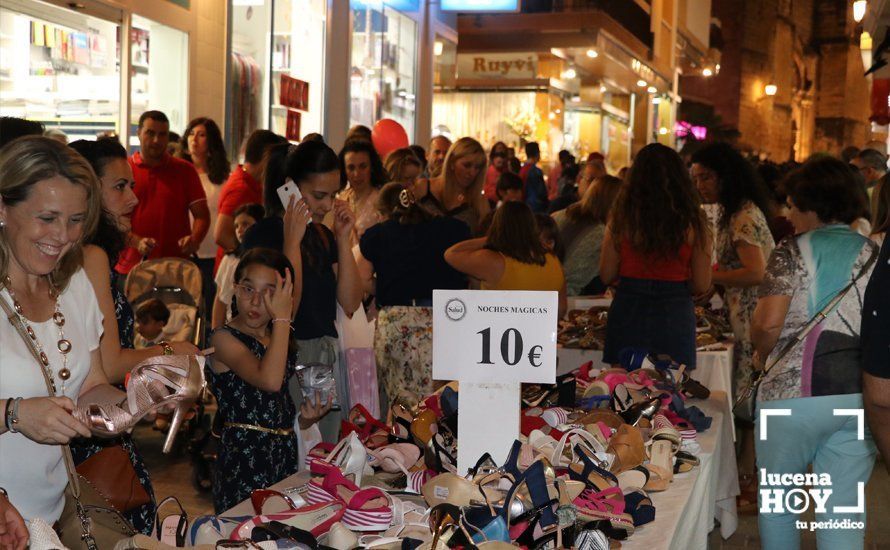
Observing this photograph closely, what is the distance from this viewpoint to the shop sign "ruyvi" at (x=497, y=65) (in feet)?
58.2

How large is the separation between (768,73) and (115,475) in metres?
44.0

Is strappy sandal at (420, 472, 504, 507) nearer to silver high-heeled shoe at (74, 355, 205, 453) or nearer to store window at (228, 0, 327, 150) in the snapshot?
silver high-heeled shoe at (74, 355, 205, 453)

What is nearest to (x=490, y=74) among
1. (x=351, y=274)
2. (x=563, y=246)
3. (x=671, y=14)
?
(x=671, y=14)

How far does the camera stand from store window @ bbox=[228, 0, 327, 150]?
888cm

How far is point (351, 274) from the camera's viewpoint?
13.7 feet

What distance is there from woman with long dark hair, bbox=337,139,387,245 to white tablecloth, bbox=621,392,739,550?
256 centimetres

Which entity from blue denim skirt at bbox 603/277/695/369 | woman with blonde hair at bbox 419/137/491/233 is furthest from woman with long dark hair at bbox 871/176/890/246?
woman with blonde hair at bbox 419/137/491/233

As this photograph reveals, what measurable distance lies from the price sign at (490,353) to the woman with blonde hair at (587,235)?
4.67m

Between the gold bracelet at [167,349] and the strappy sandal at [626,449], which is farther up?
the gold bracelet at [167,349]

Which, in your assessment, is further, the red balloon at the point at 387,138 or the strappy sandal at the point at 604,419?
the red balloon at the point at 387,138

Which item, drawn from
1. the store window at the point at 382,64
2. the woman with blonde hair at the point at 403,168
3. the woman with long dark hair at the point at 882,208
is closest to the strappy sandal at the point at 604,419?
the woman with long dark hair at the point at 882,208

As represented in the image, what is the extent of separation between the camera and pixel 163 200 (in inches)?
263

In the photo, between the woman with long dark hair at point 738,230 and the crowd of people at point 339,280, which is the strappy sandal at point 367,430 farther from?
the woman with long dark hair at point 738,230

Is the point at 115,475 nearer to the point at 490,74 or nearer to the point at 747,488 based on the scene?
the point at 747,488
